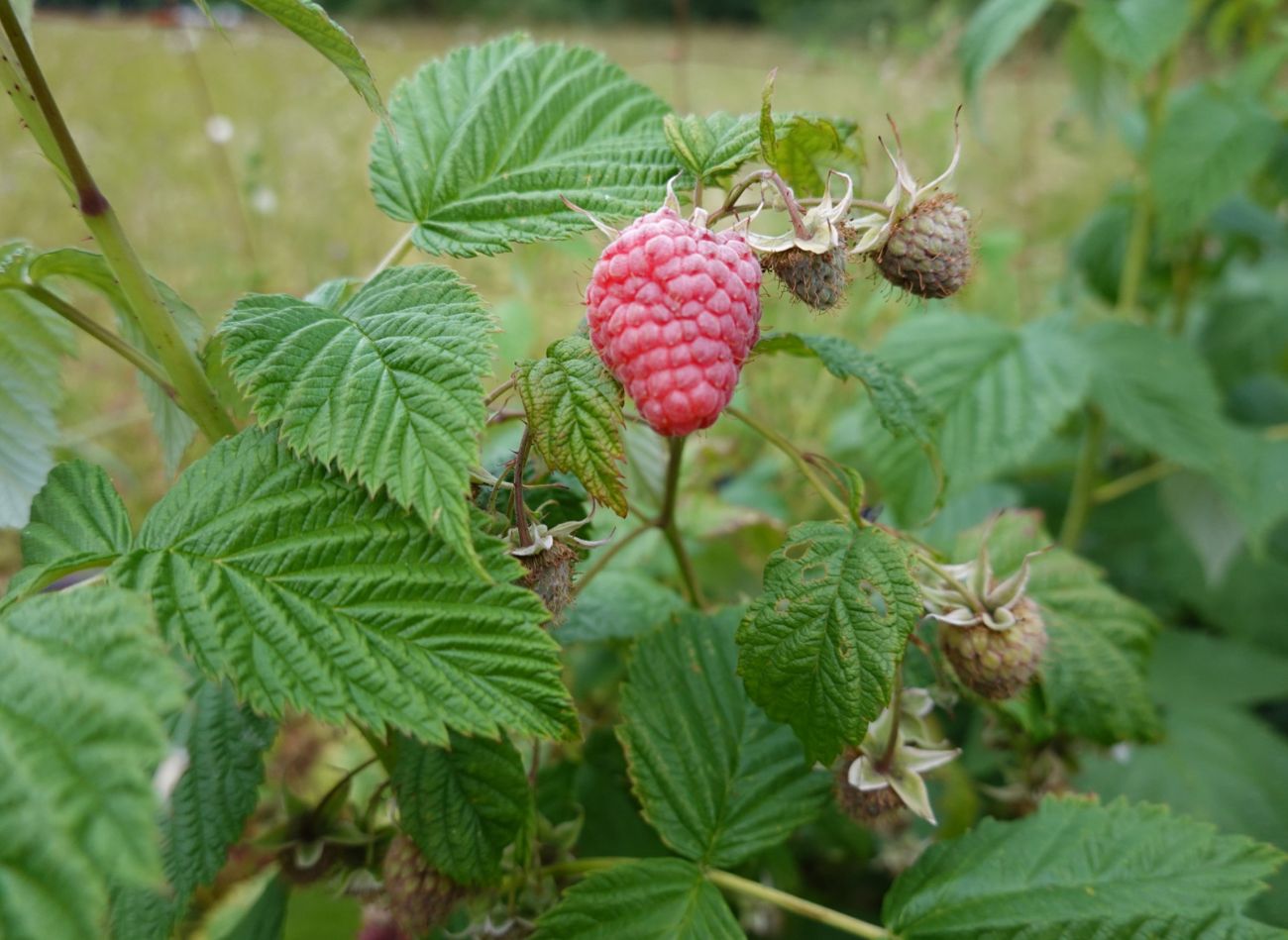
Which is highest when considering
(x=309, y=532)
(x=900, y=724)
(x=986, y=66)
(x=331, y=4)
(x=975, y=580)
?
(x=331, y=4)

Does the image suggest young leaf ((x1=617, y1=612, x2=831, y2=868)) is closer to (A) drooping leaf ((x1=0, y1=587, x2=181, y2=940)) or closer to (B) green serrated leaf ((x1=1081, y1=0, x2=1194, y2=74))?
(A) drooping leaf ((x1=0, y1=587, x2=181, y2=940))

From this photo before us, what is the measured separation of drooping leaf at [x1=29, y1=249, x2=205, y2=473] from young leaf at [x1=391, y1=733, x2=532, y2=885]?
38 cm

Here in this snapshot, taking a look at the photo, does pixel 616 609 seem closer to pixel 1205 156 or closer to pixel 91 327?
pixel 91 327

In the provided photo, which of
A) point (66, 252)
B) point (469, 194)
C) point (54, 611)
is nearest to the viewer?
point (54, 611)

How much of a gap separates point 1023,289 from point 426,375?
11.4ft

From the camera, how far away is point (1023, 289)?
3656 mm

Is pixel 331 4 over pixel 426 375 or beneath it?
over

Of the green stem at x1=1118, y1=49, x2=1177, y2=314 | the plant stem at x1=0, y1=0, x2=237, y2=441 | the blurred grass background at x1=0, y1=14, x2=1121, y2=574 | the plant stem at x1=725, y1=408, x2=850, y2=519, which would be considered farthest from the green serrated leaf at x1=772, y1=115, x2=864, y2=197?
the green stem at x1=1118, y1=49, x2=1177, y2=314

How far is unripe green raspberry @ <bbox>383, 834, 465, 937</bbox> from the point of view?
85 cm

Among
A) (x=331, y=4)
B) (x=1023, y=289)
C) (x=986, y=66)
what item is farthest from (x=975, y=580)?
(x=331, y=4)

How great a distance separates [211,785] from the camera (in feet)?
2.71

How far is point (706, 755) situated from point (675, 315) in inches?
A: 20.3

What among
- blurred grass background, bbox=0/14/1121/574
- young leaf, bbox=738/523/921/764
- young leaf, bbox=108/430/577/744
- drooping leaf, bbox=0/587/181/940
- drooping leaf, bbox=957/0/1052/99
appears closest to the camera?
drooping leaf, bbox=0/587/181/940

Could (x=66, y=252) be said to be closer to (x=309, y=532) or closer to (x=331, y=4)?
(x=309, y=532)
